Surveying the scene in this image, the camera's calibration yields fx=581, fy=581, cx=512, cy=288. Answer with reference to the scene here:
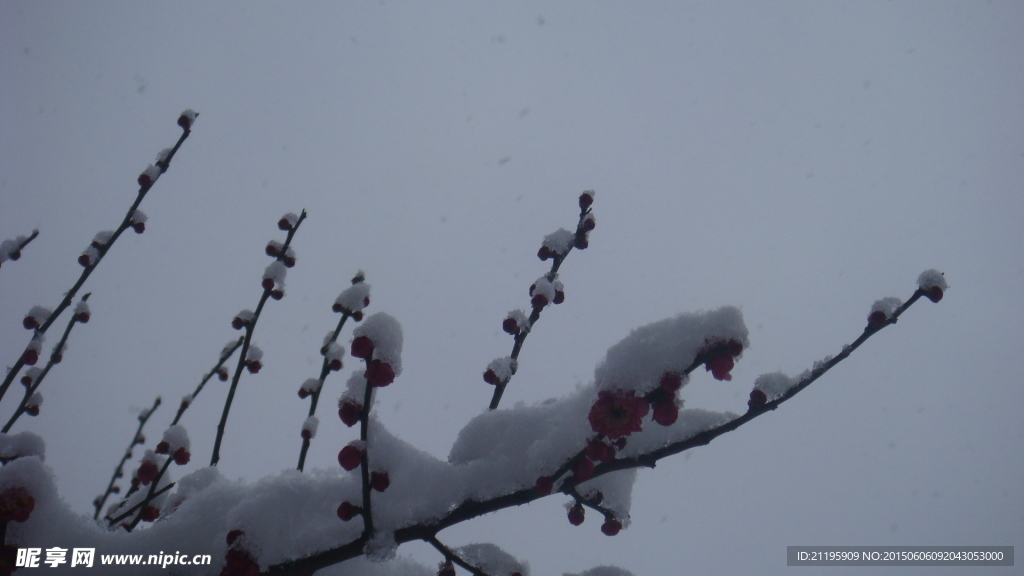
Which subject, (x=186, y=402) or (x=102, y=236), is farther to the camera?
(x=186, y=402)

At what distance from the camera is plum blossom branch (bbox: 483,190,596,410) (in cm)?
193

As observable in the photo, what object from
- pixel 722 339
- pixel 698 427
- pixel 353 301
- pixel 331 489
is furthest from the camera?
pixel 353 301

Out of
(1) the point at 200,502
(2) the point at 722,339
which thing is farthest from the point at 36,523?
(2) the point at 722,339

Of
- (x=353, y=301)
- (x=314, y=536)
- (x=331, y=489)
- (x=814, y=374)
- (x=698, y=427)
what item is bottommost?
(x=314, y=536)

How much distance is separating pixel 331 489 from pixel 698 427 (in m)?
1.00

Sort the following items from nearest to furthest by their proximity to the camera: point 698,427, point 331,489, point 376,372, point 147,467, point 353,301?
point 376,372 → point 698,427 → point 331,489 → point 353,301 → point 147,467

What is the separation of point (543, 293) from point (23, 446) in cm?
160

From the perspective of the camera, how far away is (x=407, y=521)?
1.42 meters

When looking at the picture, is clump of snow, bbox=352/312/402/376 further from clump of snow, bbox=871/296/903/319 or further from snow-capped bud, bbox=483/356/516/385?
clump of snow, bbox=871/296/903/319

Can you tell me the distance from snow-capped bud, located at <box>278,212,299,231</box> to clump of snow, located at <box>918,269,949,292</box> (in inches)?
94.5

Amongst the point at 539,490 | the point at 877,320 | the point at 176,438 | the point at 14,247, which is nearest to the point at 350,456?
the point at 539,490

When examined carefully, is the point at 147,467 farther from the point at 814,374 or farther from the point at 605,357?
the point at 814,374

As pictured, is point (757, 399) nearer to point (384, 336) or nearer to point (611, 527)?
point (611, 527)

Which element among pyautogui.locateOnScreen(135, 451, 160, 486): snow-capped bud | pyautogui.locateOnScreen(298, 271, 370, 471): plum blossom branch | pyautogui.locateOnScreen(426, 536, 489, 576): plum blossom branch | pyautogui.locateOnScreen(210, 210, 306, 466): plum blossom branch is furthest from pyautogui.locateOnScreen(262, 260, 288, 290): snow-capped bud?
pyautogui.locateOnScreen(426, 536, 489, 576): plum blossom branch
